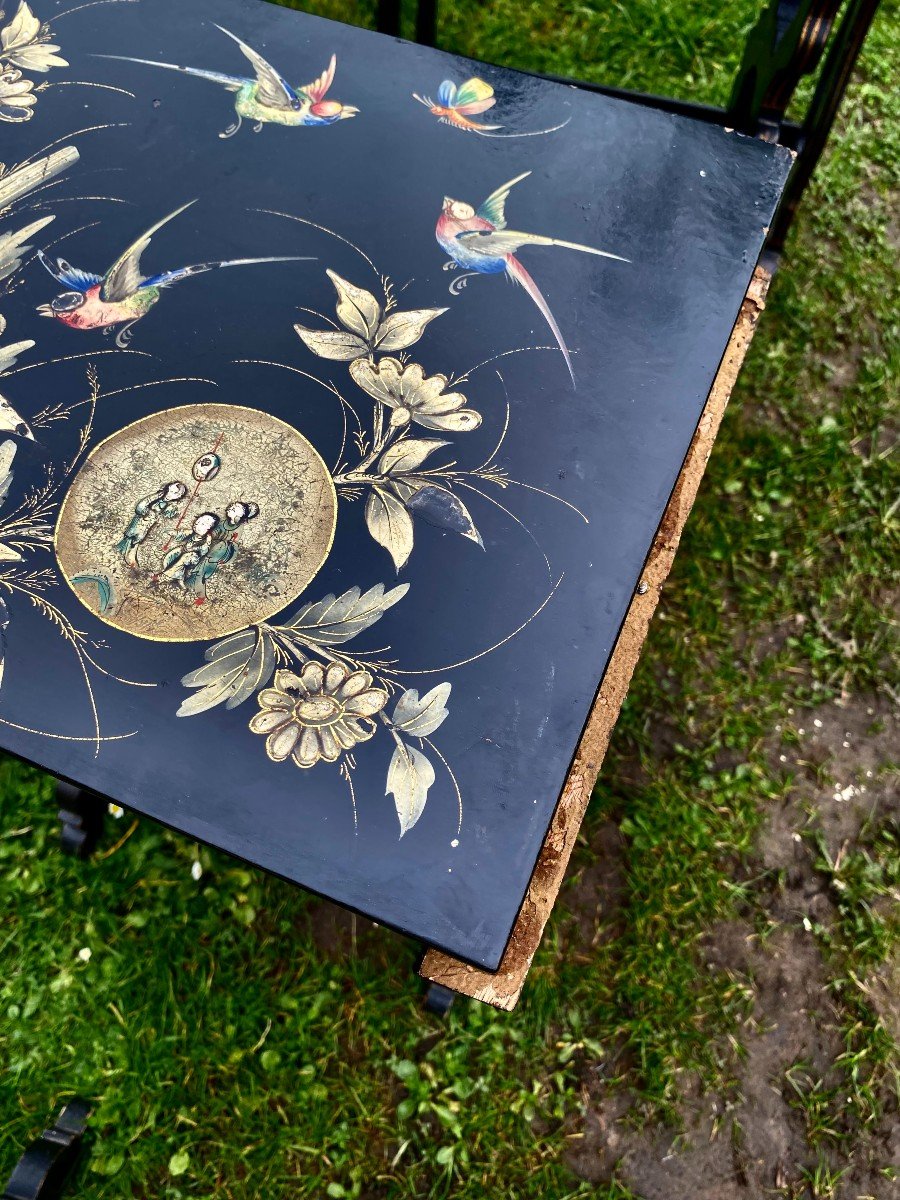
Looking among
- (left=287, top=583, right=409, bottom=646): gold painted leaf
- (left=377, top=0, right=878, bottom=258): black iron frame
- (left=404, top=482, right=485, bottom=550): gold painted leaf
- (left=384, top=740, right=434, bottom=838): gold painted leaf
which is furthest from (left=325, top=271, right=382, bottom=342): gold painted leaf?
(left=377, top=0, right=878, bottom=258): black iron frame

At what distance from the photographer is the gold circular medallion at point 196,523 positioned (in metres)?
1.17

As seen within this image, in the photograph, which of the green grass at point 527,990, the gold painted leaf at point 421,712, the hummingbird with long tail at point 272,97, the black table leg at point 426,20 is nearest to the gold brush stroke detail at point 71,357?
the hummingbird with long tail at point 272,97

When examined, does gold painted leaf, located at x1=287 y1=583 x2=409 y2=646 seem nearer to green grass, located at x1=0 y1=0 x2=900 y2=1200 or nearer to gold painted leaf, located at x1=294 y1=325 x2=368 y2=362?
gold painted leaf, located at x1=294 y1=325 x2=368 y2=362

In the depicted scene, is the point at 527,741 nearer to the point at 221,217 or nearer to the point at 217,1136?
the point at 221,217

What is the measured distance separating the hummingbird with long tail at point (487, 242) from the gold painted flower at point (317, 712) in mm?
637

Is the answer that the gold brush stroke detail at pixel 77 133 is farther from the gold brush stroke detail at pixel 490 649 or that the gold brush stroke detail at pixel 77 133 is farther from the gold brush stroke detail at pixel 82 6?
the gold brush stroke detail at pixel 490 649

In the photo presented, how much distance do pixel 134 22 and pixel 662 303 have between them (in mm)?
1070

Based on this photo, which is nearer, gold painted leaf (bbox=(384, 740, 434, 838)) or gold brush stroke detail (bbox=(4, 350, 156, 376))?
gold painted leaf (bbox=(384, 740, 434, 838))

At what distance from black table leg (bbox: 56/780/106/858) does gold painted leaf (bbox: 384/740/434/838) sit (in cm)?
93

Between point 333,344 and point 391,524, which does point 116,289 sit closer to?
point 333,344

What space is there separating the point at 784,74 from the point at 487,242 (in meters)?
0.77

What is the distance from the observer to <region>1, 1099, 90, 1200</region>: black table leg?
58.7 inches

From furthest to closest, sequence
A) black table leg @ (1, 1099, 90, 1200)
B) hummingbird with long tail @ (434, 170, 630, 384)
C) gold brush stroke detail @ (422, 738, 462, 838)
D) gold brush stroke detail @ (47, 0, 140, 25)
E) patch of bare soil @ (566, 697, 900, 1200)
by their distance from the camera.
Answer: patch of bare soil @ (566, 697, 900, 1200) → gold brush stroke detail @ (47, 0, 140, 25) → black table leg @ (1, 1099, 90, 1200) → hummingbird with long tail @ (434, 170, 630, 384) → gold brush stroke detail @ (422, 738, 462, 838)

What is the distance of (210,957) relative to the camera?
185 centimetres
